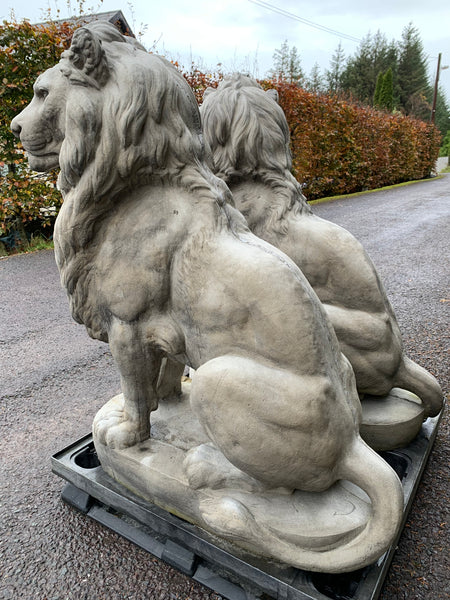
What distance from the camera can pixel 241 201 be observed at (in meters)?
2.14

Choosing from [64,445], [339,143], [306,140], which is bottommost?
[339,143]

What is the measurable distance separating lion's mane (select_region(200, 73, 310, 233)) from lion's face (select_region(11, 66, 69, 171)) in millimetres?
704

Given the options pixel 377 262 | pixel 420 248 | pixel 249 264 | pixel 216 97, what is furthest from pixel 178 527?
pixel 420 248

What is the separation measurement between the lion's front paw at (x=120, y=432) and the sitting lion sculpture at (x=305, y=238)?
0.91m

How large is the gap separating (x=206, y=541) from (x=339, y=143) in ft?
39.0

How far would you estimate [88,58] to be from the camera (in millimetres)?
1332

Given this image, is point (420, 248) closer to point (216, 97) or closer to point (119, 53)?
point (216, 97)

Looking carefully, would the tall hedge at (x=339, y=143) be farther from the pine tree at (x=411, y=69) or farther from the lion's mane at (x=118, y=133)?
the pine tree at (x=411, y=69)

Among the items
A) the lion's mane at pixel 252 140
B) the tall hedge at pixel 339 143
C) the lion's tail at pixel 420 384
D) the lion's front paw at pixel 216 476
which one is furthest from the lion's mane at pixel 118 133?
the tall hedge at pixel 339 143

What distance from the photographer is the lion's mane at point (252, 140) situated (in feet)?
6.52

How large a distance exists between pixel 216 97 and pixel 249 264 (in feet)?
3.30

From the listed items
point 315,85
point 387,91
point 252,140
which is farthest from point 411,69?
point 252,140

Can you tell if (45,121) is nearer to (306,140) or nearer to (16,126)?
(16,126)

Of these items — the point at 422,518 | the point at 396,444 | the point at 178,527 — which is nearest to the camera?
the point at 178,527
